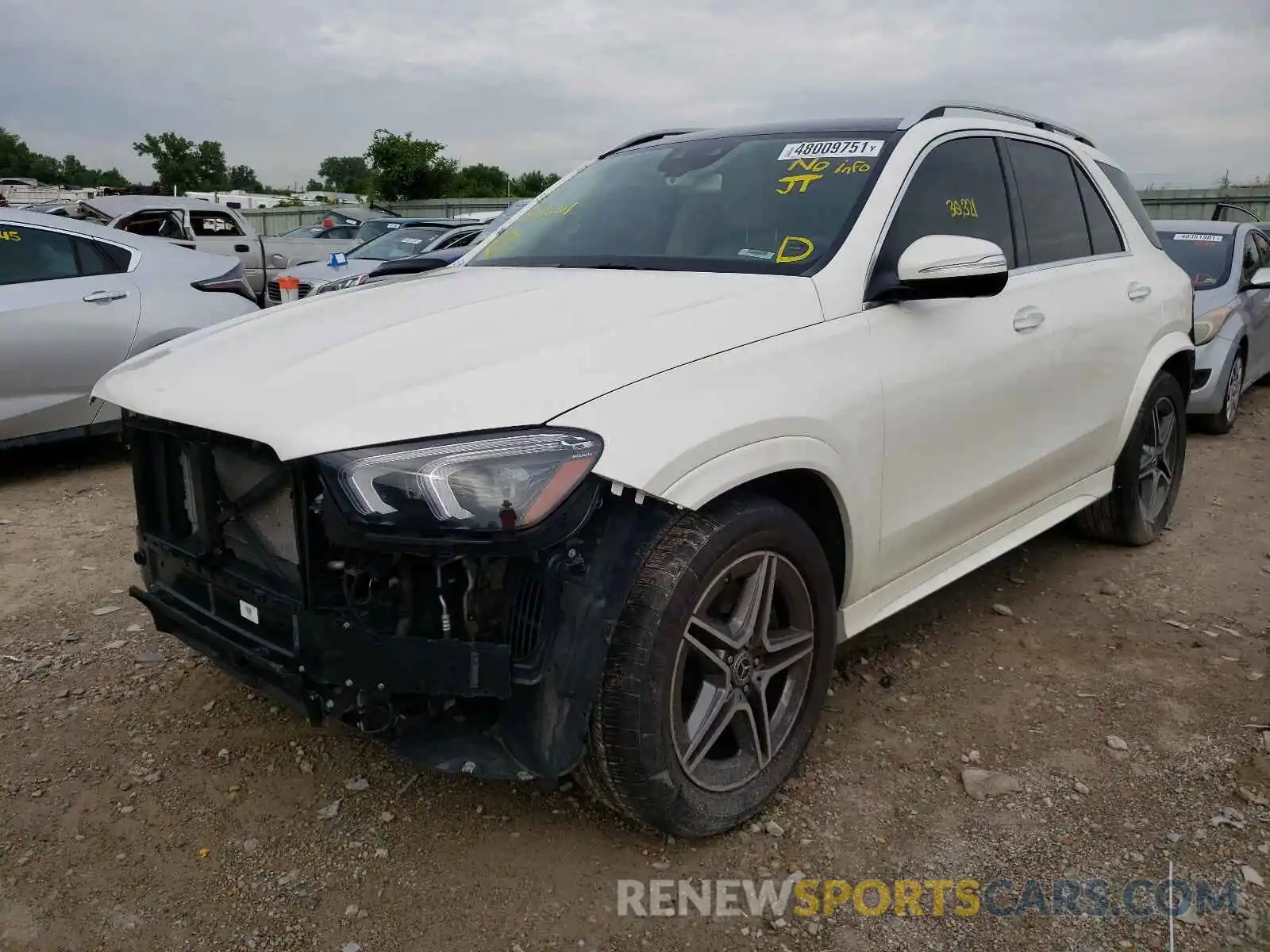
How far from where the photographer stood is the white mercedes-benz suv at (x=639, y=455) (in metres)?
1.99

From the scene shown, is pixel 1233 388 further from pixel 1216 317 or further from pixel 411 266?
pixel 411 266

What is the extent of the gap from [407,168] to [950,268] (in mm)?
41652

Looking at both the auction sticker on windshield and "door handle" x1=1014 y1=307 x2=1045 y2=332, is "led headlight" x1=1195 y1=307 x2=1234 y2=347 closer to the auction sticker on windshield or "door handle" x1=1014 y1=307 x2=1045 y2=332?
"door handle" x1=1014 y1=307 x2=1045 y2=332

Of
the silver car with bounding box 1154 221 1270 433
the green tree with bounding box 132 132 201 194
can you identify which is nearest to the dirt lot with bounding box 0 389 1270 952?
the silver car with bounding box 1154 221 1270 433

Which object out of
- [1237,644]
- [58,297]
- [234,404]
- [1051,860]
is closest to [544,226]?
[234,404]

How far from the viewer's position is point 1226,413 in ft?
23.6

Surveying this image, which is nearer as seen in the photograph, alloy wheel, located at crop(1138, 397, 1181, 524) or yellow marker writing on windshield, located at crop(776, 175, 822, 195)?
yellow marker writing on windshield, located at crop(776, 175, 822, 195)

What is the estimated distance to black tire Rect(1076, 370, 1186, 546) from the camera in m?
4.22

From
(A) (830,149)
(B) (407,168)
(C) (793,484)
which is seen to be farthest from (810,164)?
(B) (407,168)

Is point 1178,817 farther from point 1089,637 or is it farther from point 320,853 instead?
point 320,853

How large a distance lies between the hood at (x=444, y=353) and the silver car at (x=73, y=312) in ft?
10.5

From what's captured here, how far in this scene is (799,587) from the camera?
8.27ft

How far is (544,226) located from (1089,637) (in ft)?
8.24

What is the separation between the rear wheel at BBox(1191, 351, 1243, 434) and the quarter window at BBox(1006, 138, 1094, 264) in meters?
4.02
